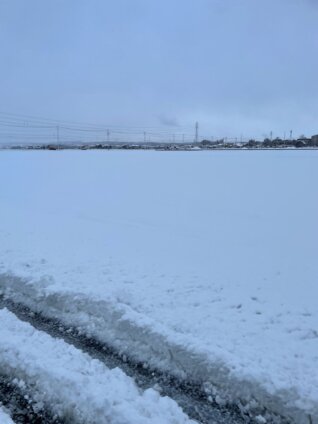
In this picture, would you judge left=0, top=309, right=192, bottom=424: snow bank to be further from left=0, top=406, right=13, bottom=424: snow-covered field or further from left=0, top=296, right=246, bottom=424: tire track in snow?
left=0, top=406, right=13, bottom=424: snow-covered field

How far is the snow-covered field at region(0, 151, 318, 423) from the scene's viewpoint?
4.11 metres

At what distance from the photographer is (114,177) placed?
21438 mm

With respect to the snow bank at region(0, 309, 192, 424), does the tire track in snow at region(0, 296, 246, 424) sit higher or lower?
lower

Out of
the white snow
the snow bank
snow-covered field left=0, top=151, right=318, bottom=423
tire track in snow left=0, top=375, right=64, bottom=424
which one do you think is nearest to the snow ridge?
snow-covered field left=0, top=151, right=318, bottom=423

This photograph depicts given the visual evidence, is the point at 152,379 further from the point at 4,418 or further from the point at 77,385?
the point at 4,418

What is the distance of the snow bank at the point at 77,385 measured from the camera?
3.44m

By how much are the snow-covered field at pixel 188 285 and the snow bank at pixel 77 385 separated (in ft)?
0.12

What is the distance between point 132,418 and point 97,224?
7527mm

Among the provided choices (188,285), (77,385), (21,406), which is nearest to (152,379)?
(77,385)

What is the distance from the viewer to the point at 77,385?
3.76 m

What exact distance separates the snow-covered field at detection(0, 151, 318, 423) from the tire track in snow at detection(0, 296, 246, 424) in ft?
0.37

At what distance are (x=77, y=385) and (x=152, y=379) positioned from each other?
0.74m

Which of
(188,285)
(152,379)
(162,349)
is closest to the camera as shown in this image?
(152,379)

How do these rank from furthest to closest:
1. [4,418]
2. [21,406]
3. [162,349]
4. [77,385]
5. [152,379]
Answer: [162,349] → [152,379] → [77,385] → [21,406] → [4,418]
